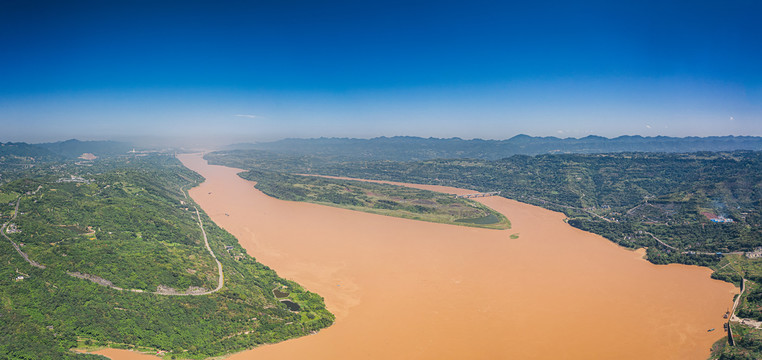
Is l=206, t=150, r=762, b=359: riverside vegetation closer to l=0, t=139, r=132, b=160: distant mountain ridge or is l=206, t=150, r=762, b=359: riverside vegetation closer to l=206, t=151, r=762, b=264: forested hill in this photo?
l=206, t=151, r=762, b=264: forested hill

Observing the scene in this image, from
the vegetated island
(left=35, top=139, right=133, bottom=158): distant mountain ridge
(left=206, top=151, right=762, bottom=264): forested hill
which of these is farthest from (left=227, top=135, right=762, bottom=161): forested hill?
(left=35, top=139, right=133, bottom=158): distant mountain ridge

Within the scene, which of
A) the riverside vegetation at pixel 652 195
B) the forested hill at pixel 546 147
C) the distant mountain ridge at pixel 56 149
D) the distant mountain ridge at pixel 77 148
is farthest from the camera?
the forested hill at pixel 546 147

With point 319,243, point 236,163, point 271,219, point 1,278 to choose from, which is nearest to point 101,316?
point 1,278

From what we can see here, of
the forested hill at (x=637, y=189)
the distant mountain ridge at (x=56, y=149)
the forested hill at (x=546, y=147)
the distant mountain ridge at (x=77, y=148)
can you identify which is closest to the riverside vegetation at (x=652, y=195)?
the forested hill at (x=637, y=189)

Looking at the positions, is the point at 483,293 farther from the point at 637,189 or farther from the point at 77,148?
the point at 77,148

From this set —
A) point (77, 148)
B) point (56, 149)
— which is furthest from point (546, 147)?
point (56, 149)

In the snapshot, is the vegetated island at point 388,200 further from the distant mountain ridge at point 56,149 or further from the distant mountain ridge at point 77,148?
the distant mountain ridge at point 77,148
